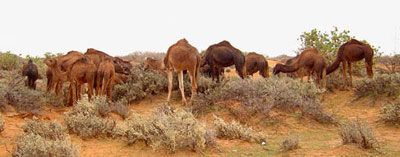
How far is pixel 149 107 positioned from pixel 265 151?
6.44m

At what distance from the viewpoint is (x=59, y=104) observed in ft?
35.2

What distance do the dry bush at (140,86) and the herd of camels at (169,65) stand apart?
0.33 m

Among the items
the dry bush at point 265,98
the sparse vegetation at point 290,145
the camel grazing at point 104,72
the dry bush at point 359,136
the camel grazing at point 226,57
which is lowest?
the sparse vegetation at point 290,145

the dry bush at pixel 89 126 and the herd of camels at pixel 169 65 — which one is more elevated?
the herd of camels at pixel 169 65

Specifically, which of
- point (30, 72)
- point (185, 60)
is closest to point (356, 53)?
point (185, 60)

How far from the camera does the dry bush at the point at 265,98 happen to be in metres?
9.08

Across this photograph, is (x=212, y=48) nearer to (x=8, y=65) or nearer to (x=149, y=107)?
Answer: (x=149, y=107)

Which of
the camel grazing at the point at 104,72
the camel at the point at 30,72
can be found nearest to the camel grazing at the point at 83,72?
the camel grazing at the point at 104,72

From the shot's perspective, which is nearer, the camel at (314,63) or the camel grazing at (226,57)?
the camel grazing at (226,57)

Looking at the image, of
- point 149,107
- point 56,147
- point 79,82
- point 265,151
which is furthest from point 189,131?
point 149,107

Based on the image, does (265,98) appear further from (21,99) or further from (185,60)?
(21,99)

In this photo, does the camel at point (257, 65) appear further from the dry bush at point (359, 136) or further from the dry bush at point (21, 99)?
the dry bush at point (359, 136)

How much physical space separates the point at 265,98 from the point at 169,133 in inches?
170

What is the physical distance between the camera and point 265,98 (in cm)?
949
